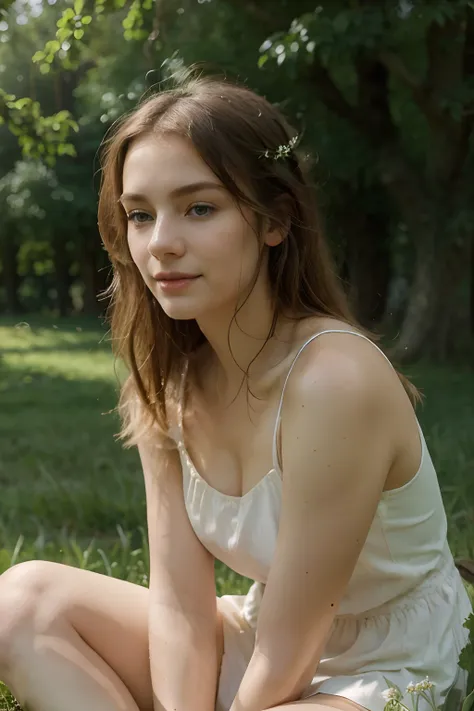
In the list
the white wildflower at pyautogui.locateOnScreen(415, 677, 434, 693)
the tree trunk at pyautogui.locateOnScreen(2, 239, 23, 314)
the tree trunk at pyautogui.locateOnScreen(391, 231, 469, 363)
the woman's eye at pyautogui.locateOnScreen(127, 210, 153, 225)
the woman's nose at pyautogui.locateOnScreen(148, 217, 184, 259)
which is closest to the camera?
the white wildflower at pyautogui.locateOnScreen(415, 677, 434, 693)

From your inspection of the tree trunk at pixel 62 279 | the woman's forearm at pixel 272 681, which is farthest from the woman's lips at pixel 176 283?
the tree trunk at pixel 62 279

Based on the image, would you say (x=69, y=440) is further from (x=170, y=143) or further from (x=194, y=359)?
(x=170, y=143)

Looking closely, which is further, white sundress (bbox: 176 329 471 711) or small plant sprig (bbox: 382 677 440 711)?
white sundress (bbox: 176 329 471 711)

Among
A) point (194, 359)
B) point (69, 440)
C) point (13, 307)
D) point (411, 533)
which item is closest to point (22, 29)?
point (69, 440)

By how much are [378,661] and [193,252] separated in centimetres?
92

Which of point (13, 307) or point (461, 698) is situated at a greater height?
point (461, 698)

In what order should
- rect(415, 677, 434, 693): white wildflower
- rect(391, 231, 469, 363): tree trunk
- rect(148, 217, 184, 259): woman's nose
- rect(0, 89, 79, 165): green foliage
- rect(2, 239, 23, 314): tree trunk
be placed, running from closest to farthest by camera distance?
rect(415, 677, 434, 693): white wildflower < rect(148, 217, 184, 259): woman's nose < rect(0, 89, 79, 165): green foliage < rect(391, 231, 469, 363): tree trunk < rect(2, 239, 23, 314): tree trunk

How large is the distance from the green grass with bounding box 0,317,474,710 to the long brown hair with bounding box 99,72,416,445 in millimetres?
469

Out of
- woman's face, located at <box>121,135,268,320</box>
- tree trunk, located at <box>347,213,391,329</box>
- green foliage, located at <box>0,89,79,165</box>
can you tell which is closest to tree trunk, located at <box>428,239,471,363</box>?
tree trunk, located at <box>347,213,391,329</box>

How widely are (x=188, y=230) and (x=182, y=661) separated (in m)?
0.96

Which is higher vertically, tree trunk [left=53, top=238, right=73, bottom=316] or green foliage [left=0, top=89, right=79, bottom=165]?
green foliage [left=0, top=89, right=79, bottom=165]

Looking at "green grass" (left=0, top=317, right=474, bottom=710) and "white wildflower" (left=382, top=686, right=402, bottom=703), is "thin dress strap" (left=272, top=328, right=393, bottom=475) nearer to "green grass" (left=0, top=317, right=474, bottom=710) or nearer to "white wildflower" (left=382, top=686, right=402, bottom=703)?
"white wildflower" (left=382, top=686, right=402, bottom=703)

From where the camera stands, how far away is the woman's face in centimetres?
190

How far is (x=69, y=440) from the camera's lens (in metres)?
6.31
